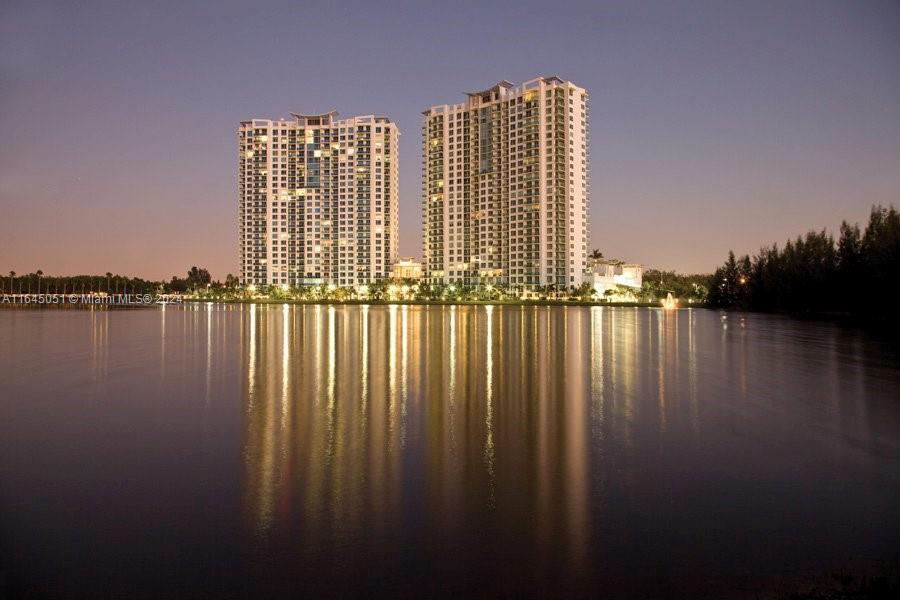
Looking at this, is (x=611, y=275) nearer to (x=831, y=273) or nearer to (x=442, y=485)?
(x=831, y=273)

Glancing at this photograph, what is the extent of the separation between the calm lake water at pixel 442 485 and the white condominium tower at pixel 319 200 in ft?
550

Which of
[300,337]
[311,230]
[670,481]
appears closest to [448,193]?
[311,230]

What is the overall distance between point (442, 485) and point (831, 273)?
252 feet

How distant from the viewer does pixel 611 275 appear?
160125mm

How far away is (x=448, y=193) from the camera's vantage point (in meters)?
169

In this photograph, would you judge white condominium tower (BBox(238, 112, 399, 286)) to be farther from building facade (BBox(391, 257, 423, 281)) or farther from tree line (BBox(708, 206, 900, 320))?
tree line (BBox(708, 206, 900, 320))

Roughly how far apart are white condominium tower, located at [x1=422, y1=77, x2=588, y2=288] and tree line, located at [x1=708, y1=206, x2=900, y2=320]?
50969mm

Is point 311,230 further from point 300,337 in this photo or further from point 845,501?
point 845,501

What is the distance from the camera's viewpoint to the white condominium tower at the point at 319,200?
604 feet

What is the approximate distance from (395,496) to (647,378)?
13968 millimetres

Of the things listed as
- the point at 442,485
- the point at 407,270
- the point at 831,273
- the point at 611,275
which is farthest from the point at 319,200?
the point at 442,485

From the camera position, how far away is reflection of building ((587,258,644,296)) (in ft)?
493

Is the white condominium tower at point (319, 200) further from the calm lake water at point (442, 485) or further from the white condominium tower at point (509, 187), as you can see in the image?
the calm lake water at point (442, 485)

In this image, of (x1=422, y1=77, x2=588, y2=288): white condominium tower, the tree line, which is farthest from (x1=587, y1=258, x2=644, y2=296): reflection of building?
the tree line
